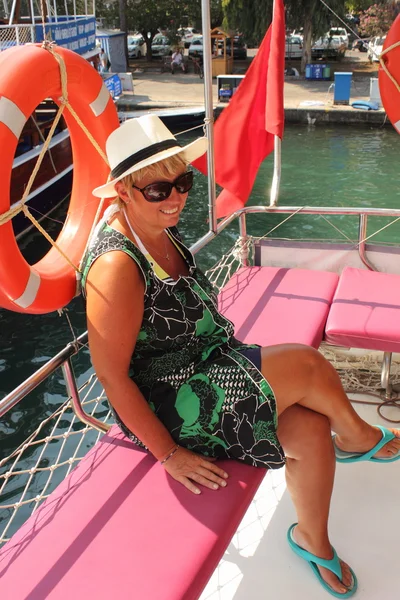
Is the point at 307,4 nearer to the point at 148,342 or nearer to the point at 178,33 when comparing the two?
the point at 178,33

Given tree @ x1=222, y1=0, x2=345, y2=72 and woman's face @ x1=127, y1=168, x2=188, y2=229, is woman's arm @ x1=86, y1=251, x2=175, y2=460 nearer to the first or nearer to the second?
woman's face @ x1=127, y1=168, x2=188, y2=229

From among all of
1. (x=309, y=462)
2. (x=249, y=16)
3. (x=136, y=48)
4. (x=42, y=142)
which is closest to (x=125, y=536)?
(x=309, y=462)

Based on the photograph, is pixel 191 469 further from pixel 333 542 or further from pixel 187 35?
pixel 187 35

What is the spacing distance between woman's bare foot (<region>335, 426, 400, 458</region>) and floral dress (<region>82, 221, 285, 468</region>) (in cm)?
36

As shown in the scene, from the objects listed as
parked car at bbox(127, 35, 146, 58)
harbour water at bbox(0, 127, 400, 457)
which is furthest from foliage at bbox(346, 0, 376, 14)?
parked car at bbox(127, 35, 146, 58)

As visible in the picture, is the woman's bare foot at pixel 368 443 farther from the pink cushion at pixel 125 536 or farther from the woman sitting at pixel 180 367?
the pink cushion at pixel 125 536

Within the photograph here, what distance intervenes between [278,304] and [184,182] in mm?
1139

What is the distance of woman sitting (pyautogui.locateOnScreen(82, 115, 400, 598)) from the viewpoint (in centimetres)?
156

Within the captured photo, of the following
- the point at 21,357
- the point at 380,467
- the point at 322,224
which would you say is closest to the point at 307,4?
the point at 322,224

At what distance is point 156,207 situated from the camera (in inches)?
65.4

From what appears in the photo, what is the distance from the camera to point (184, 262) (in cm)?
190

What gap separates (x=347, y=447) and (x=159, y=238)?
934mm

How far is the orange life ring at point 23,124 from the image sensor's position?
183 cm

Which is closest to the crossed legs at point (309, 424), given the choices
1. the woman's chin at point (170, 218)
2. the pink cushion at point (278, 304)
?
the woman's chin at point (170, 218)
